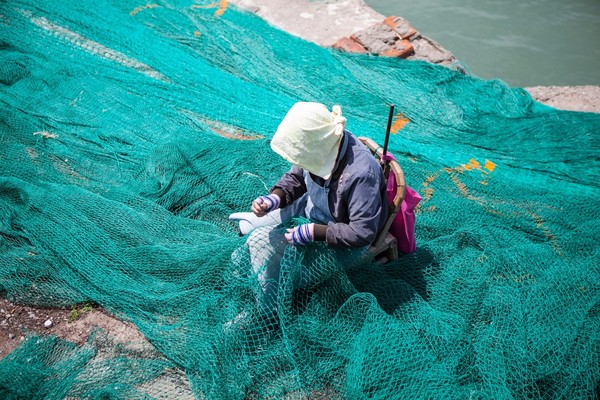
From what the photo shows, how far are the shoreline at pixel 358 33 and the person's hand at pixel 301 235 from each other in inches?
145

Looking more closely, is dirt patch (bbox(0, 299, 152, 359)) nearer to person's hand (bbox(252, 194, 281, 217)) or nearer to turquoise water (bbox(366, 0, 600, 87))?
person's hand (bbox(252, 194, 281, 217))

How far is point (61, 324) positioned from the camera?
3049mm

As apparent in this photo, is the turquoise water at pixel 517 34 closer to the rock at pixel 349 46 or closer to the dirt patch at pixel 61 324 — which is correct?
the rock at pixel 349 46

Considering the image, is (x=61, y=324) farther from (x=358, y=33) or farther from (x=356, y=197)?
(x=358, y=33)

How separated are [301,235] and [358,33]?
4.12 meters

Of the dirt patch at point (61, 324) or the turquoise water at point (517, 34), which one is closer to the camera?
the dirt patch at point (61, 324)

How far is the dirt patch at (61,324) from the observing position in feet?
9.74

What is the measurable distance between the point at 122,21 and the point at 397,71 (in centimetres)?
305

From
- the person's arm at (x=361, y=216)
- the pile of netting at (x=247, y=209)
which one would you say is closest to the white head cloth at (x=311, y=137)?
the person's arm at (x=361, y=216)

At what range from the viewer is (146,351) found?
2891 millimetres

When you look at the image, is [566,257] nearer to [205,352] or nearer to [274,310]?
[274,310]

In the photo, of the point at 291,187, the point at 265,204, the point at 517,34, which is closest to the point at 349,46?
the point at 291,187

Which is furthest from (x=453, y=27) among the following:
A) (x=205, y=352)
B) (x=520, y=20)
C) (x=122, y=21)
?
(x=205, y=352)

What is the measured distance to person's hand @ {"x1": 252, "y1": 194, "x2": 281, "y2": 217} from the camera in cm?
301
